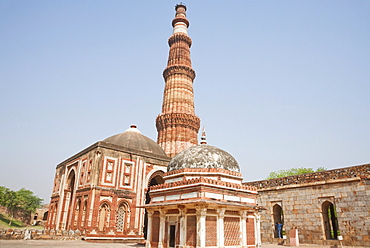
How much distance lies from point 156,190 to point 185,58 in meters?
21.9

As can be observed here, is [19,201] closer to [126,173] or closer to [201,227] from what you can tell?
[126,173]

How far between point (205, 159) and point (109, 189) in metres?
8.59

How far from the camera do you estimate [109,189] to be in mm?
18953

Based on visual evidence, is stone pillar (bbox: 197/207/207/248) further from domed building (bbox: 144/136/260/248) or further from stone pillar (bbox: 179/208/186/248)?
stone pillar (bbox: 179/208/186/248)

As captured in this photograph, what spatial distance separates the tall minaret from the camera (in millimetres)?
28922

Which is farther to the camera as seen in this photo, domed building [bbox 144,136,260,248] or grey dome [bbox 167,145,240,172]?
grey dome [bbox 167,145,240,172]

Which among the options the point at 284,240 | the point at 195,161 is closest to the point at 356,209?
the point at 284,240

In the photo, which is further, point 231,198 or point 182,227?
point 231,198

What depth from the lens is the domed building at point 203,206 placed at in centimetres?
1134

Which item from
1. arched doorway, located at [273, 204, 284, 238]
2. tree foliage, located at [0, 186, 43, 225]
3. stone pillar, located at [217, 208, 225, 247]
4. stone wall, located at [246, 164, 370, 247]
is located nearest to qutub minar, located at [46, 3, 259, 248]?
stone pillar, located at [217, 208, 225, 247]

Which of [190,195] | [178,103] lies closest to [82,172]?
[190,195]

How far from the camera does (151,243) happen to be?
13320 mm

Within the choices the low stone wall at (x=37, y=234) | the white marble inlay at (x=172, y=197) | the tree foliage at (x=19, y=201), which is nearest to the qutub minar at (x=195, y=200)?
the white marble inlay at (x=172, y=197)

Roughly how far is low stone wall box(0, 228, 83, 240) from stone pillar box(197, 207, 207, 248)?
1015 cm
